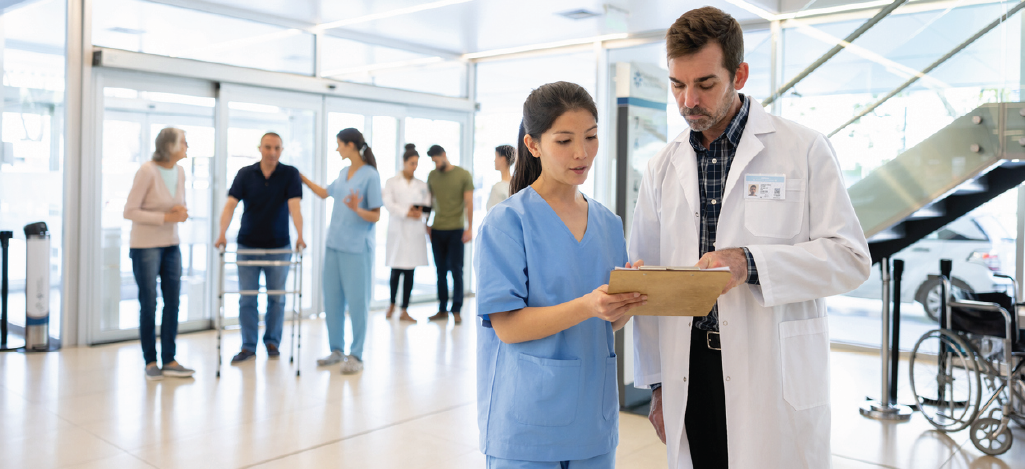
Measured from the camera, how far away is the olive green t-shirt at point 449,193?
24.7 ft

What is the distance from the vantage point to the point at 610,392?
64.2 inches

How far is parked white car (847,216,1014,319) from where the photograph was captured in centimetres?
602

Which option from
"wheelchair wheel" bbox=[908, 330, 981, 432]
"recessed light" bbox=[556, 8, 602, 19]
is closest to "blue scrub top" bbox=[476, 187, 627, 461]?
"wheelchair wheel" bbox=[908, 330, 981, 432]

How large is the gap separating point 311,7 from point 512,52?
2.78m

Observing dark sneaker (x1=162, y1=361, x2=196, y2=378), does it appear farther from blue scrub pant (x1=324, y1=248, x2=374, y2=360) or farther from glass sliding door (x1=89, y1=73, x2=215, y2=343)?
glass sliding door (x1=89, y1=73, x2=215, y2=343)

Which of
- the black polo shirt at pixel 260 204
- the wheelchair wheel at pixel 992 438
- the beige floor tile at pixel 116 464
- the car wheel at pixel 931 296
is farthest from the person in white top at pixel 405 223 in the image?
the wheelchair wheel at pixel 992 438

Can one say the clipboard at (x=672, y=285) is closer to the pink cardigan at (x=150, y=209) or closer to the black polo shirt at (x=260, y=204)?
the pink cardigan at (x=150, y=209)

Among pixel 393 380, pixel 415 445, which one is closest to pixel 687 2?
pixel 393 380

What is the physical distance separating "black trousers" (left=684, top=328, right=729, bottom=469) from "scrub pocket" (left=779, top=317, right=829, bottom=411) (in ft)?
0.49

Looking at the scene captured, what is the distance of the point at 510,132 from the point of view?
9.55 meters

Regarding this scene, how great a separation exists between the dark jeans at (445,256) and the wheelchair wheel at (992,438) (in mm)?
4766

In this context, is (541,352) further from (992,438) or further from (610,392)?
(992,438)

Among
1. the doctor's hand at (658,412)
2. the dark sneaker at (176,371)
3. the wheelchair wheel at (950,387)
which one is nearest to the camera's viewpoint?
the doctor's hand at (658,412)

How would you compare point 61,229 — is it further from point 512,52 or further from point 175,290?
point 512,52
